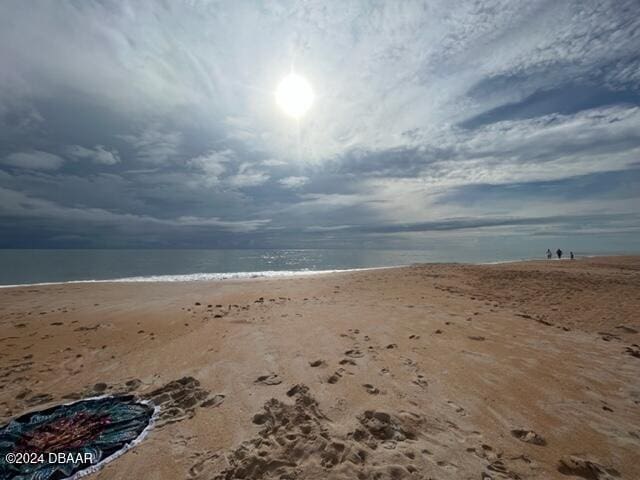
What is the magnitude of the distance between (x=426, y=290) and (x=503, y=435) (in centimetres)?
1150

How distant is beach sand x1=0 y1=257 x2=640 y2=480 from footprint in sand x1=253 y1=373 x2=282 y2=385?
0.02 metres

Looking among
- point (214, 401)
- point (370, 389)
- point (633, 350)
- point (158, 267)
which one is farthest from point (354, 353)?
point (158, 267)

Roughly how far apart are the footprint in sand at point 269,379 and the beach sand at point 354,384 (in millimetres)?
19

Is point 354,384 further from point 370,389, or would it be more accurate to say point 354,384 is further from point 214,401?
point 214,401

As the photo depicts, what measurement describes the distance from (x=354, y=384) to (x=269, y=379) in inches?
61.1

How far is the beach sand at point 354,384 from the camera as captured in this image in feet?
11.2

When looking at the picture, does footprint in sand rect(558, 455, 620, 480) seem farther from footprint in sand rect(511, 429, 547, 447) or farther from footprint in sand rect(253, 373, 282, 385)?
footprint in sand rect(253, 373, 282, 385)

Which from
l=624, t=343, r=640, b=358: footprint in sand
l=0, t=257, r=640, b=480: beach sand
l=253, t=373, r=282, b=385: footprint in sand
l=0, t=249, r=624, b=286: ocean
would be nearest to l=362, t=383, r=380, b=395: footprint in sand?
l=0, t=257, r=640, b=480: beach sand

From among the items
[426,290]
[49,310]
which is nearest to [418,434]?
[426,290]

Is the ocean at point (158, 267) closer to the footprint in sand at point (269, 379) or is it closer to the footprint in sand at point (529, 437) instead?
the footprint in sand at point (269, 379)

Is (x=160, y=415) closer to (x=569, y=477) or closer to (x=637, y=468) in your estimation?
(x=569, y=477)

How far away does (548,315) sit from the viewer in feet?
33.4

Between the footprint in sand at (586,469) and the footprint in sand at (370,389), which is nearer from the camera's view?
the footprint in sand at (586,469)

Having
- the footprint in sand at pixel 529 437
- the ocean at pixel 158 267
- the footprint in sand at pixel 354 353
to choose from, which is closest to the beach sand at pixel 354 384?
the footprint in sand at pixel 529 437
